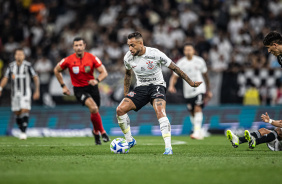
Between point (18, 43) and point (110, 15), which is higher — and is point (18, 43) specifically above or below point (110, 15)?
below

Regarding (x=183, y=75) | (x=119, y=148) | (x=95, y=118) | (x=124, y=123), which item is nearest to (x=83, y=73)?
(x=95, y=118)

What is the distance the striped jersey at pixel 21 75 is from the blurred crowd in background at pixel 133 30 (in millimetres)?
3528

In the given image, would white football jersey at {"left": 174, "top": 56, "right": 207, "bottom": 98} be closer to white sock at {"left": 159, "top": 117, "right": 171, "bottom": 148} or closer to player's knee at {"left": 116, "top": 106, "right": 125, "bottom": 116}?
player's knee at {"left": 116, "top": 106, "right": 125, "bottom": 116}

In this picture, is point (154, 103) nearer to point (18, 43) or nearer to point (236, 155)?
point (236, 155)

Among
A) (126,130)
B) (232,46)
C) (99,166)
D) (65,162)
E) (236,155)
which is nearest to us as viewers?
(99,166)

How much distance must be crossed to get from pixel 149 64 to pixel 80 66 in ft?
11.0

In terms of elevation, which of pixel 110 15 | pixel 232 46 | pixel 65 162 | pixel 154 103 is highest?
pixel 110 15

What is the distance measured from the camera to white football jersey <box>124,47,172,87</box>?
9320 millimetres

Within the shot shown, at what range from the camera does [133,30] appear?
21906mm

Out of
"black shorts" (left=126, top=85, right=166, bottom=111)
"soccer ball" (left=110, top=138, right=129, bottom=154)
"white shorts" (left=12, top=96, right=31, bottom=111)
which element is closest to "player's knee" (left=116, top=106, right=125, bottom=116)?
"black shorts" (left=126, top=85, right=166, bottom=111)

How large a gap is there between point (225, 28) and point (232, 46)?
4.29ft

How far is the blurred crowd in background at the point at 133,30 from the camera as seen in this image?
1873 cm

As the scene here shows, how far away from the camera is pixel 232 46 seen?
20.8 meters

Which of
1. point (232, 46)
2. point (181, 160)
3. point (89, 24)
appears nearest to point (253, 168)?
point (181, 160)
